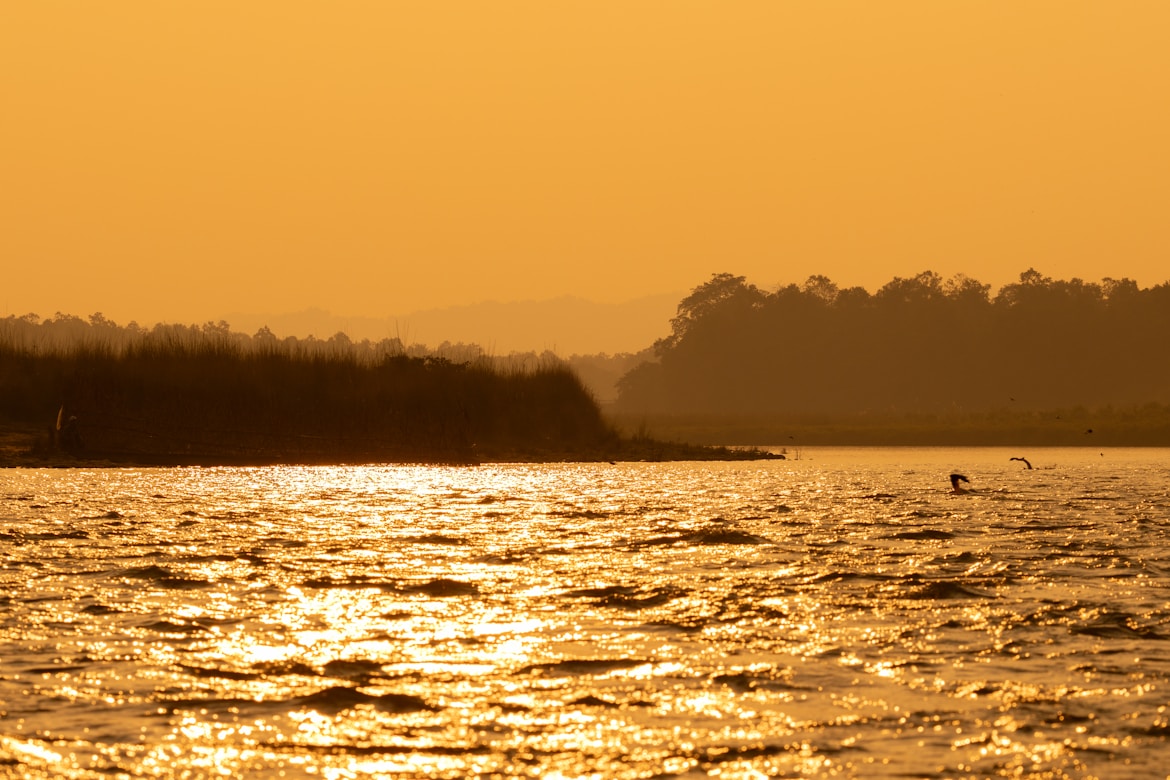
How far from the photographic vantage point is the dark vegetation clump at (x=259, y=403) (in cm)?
4403

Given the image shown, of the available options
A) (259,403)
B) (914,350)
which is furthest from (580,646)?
(914,350)

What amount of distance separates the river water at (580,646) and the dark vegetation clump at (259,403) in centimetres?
2073

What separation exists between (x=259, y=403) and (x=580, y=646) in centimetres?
3664

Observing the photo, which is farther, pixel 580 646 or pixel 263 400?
pixel 263 400

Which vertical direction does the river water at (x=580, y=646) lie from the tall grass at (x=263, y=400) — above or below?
below

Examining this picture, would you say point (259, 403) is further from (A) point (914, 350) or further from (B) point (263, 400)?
Result: (A) point (914, 350)

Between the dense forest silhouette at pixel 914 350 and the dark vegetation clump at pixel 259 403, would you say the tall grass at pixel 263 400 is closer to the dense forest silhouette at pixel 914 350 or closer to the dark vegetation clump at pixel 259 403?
the dark vegetation clump at pixel 259 403

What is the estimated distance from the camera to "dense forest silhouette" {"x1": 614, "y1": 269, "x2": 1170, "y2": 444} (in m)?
142

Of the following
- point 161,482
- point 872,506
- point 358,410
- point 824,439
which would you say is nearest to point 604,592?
point 872,506

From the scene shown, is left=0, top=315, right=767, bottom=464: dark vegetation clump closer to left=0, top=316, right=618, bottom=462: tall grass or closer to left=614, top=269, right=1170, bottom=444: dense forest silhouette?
left=0, top=316, right=618, bottom=462: tall grass

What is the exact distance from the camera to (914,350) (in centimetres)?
14900

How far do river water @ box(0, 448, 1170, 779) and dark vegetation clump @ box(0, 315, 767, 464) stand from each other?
20.7 meters

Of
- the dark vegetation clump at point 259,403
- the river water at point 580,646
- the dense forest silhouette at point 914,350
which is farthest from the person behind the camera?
the dense forest silhouette at point 914,350

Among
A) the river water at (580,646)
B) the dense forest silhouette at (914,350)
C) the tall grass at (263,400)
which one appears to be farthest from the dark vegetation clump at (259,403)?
the dense forest silhouette at (914,350)
